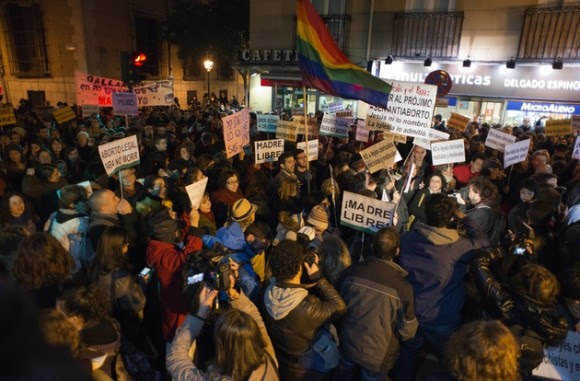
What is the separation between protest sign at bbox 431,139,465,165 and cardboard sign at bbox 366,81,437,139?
4.34 feet

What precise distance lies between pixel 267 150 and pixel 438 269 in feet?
15.1

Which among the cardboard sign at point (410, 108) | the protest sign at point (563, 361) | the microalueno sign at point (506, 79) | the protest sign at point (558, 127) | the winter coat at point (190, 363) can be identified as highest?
the microalueno sign at point (506, 79)

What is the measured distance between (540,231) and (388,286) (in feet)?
7.20

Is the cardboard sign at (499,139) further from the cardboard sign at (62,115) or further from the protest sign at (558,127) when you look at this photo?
the cardboard sign at (62,115)

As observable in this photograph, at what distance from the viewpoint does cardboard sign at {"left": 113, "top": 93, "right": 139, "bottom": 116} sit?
9.80 metres

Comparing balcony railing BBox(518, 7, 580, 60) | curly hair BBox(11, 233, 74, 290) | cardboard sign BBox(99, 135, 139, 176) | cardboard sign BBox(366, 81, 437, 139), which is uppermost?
balcony railing BBox(518, 7, 580, 60)

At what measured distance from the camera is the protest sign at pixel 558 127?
8.79 m

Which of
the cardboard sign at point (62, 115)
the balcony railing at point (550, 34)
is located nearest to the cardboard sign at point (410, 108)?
the cardboard sign at point (62, 115)

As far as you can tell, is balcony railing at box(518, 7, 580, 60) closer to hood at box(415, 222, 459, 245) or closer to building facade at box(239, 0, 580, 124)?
→ building facade at box(239, 0, 580, 124)

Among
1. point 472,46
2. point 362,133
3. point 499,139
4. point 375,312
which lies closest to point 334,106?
point 362,133

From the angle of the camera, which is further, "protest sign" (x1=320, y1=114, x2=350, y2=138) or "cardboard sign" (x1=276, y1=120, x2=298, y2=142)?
"protest sign" (x1=320, y1=114, x2=350, y2=138)

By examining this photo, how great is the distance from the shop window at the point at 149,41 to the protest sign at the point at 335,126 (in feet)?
66.9

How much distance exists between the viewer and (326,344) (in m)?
2.84

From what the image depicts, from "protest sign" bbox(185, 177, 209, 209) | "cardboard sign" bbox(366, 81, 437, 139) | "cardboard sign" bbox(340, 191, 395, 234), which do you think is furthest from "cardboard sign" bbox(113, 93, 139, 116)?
"cardboard sign" bbox(340, 191, 395, 234)
